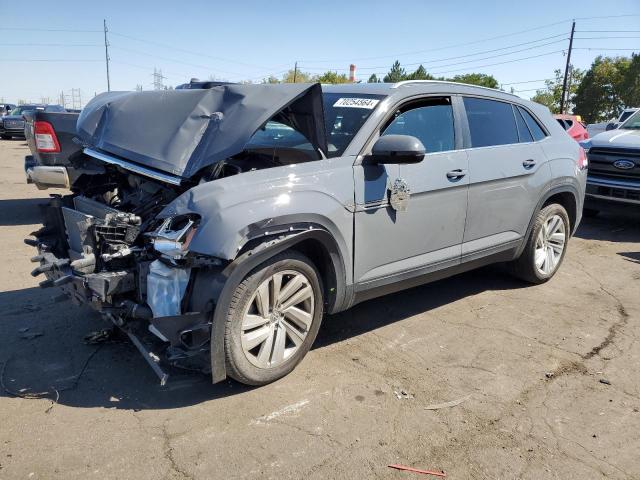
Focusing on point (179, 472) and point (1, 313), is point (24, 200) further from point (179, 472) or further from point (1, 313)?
point (179, 472)

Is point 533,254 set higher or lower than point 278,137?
lower

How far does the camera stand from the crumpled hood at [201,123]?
10.5 ft

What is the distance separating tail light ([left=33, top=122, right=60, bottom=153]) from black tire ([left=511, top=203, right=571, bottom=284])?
6048 mm

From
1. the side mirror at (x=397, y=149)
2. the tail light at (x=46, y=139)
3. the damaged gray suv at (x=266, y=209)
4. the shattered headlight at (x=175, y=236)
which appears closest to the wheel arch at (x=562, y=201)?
the damaged gray suv at (x=266, y=209)

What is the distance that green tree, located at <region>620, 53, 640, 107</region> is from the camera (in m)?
40.9

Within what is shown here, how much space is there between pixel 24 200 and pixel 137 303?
804 cm

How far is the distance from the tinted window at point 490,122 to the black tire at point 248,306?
6.53 ft

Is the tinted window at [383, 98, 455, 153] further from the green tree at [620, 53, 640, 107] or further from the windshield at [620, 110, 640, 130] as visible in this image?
the green tree at [620, 53, 640, 107]

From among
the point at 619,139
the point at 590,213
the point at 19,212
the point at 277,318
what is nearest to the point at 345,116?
A: the point at 277,318

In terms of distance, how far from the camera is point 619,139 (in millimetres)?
8164

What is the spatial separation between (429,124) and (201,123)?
1.79 m

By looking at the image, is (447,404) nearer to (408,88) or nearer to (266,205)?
(266,205)

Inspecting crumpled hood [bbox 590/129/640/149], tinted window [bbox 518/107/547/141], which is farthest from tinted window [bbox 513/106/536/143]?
crumpled hood [bbox 590/129/640/149]

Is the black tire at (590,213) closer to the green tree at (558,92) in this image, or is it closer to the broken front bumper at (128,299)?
the broken front bumper at (128,299)
